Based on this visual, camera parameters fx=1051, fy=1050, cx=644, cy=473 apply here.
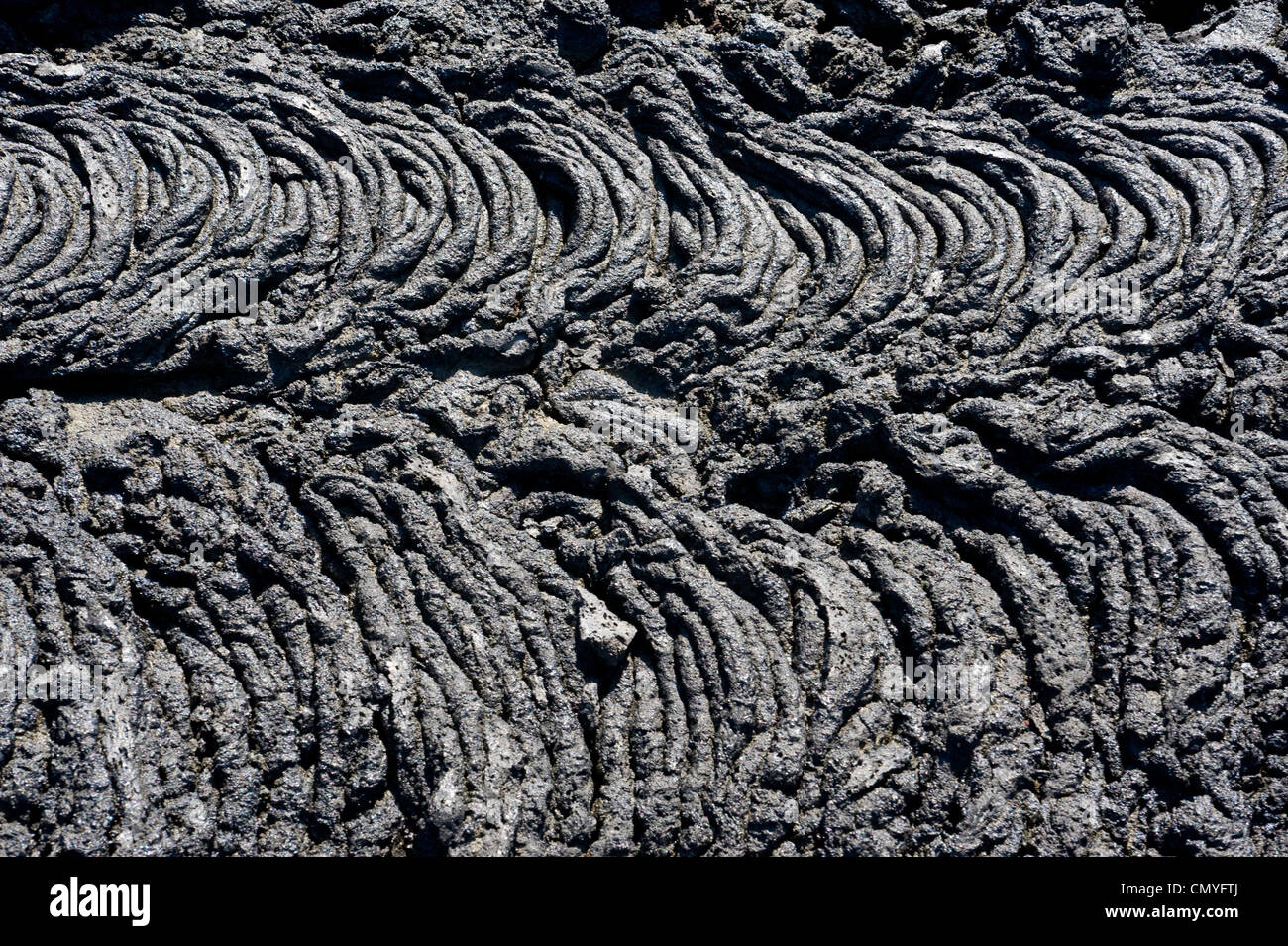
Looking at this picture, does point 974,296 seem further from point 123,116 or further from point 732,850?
point 123,116

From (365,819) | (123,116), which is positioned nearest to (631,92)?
(123,116)

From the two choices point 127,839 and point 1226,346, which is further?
point 1226,346

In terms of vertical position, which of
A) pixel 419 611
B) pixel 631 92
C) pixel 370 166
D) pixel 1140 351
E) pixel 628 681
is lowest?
pixel 628 681

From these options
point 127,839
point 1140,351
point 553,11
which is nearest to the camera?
point 127,839

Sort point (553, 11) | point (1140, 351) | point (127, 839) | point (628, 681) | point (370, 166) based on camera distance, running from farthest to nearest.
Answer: point (553, 11) < point (370, 166) < point (1140, 351) < point (628, 681) < point (127, 839)

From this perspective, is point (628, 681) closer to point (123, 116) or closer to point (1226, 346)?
point (1226, 346)

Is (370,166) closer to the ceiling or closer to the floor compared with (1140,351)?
closer to the ceiling

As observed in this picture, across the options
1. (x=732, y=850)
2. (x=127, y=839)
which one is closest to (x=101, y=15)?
(x=127, y=839)
